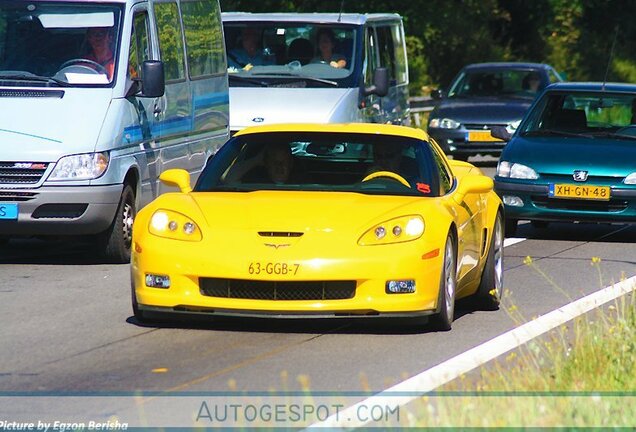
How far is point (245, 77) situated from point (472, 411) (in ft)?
44.1

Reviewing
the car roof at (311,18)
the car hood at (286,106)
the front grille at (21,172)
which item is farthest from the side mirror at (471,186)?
the car roof at (311,18)

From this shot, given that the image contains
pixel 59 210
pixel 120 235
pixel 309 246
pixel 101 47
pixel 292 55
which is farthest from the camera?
pixel 292 55

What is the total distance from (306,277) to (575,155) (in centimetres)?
739

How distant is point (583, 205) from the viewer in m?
A: 16.4

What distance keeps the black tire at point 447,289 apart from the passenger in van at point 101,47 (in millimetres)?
4972

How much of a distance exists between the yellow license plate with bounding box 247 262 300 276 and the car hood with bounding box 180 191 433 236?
11.0 inches

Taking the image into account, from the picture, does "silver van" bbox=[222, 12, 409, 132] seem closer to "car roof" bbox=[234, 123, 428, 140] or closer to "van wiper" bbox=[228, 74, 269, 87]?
"van wiper" bbox=[228, 74, 269, 87]

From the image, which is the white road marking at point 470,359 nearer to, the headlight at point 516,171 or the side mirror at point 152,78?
the headlight at point 516,171

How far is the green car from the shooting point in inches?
641

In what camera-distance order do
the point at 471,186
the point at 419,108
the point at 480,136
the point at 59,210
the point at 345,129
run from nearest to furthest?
the point at 471,186 < the point at 345,129 < the point at 59,210 < the point at 480,136 < the point at 419,108

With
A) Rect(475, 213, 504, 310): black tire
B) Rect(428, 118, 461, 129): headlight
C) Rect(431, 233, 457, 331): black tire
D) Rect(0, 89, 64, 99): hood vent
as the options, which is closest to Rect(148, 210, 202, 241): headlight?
Rect(431, 233, 457, 331): black tire

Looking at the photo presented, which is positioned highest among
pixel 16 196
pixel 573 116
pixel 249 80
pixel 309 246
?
pixel 309 246

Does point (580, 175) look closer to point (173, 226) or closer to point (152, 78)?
point (152, 78)

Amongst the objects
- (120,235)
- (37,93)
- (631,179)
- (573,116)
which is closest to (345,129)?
(120,235)
